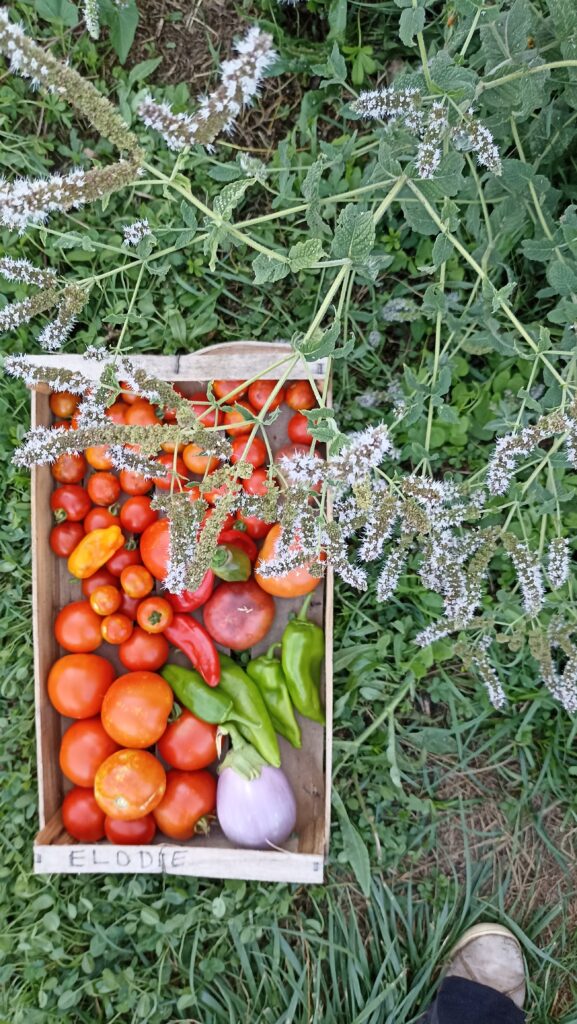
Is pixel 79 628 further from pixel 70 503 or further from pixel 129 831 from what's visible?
pixel 129 831

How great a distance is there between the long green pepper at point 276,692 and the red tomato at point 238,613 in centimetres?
9

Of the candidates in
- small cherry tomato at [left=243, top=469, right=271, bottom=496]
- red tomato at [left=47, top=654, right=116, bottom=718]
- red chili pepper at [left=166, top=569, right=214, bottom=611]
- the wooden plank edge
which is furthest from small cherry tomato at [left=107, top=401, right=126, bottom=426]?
the wooden plank edge

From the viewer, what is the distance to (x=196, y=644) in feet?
7.16

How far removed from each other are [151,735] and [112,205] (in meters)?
1.62

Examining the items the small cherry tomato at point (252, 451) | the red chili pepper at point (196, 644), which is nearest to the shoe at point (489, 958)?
the red chili pepper at point (196, 644)

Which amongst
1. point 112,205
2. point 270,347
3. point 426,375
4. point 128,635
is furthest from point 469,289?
point 128,635

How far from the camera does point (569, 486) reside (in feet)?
6.91

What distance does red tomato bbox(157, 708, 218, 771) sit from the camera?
216 cm

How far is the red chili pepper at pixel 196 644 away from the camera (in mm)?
2166

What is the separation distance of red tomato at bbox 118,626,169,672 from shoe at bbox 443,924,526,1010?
4.24 feet

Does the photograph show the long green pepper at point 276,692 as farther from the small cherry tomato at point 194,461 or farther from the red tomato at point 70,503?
the red tomato at point 70,503

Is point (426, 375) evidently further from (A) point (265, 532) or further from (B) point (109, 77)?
(B) point (109, 77)

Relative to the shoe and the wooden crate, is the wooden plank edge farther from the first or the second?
the shoe

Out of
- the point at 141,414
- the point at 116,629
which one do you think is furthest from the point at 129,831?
the point at 141,414
